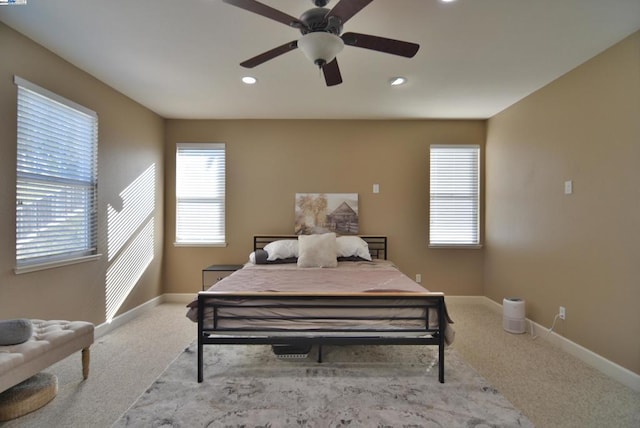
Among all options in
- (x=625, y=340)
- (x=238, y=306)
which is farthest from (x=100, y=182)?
(x=625, y=340)

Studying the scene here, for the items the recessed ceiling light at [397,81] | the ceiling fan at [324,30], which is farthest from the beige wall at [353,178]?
the ceiling fan at [324,30]

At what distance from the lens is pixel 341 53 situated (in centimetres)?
256

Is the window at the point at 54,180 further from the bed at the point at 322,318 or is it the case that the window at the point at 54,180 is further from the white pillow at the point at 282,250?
the white pillow at the point at 282,250

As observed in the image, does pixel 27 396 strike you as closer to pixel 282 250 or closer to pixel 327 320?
pixel 327 320

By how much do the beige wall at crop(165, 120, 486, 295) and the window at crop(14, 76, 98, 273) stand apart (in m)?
1.62

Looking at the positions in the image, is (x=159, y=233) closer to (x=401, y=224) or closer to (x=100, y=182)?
(x=100, y=182)

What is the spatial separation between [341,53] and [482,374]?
2.81 meters

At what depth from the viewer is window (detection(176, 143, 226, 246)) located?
4.39 meters

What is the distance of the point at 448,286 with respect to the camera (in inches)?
172

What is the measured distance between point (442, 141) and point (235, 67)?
2953 mm

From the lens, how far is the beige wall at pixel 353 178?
14.3 ft

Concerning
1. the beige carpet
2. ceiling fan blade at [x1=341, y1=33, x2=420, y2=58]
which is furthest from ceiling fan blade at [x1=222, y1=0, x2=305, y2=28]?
the beige carpet

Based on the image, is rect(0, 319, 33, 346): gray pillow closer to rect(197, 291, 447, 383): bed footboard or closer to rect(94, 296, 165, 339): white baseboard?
rect(197, 291, 447, 383): bed footboard

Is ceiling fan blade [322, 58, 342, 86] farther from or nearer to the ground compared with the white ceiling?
nearer to the ground
